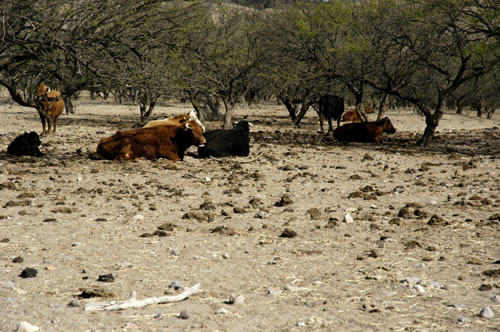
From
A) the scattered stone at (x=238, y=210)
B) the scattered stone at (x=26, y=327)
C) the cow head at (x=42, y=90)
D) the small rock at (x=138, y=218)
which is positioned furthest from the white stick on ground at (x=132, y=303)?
the cow head at (x=42, y=90)

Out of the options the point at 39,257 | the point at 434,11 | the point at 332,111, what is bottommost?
the point at 39,257

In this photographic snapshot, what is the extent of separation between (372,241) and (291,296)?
205 centimetres

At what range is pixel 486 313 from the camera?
→ 3.94 m

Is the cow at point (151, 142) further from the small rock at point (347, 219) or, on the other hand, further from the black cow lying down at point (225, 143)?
the small rock at point (347, 219)

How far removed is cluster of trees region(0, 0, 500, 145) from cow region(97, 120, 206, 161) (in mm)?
863

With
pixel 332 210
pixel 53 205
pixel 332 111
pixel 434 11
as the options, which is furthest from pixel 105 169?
pixel 332 111

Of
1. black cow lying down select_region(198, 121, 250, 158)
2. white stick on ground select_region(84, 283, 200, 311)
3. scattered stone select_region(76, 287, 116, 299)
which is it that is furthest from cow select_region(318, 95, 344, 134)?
scattered stone select_region(76, 287, 116, 299)

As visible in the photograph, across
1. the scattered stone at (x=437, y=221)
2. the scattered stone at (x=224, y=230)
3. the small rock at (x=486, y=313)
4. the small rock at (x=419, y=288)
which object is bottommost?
the scattered stone at (x=224, y=230)

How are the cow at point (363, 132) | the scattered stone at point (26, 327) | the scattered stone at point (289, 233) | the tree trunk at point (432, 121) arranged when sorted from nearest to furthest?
the scattered stone at point (26, 327)
the scattered stone at point (289, 233)
the tree trunk at point (432, 121)
the cow at point (363, 132)

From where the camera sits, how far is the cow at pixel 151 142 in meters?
12.0

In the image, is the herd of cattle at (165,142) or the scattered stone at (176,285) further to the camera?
the herd of cattle at (165,142)

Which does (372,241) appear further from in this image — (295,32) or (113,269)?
(295,32)

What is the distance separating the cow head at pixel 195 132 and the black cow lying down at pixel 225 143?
664 millimetres

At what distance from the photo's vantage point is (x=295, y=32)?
21375 mm
